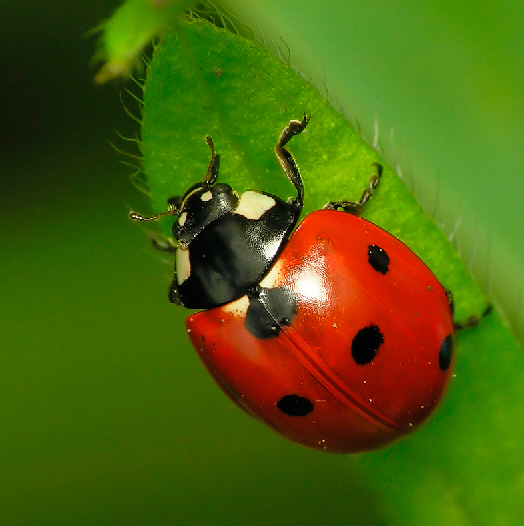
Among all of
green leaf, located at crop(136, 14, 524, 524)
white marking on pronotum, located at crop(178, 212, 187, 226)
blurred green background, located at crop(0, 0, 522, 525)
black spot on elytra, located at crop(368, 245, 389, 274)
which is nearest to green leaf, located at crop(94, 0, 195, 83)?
green leaf, located at crop(136, 14, 524, 524)

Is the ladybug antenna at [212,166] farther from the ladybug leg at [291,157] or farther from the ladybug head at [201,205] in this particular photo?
the ladybug leg at [291,157]

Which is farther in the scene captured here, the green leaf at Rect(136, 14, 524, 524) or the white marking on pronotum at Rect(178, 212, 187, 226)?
the white marking on pronotum at Rect(178, 212, 187, 226)

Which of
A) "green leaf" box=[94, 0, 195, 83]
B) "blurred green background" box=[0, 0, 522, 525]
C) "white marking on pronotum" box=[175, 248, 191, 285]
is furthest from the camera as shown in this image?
A: "blurred green background" box=[0, 0, 522, 525]

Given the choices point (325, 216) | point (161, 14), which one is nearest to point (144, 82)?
point (161, 14)

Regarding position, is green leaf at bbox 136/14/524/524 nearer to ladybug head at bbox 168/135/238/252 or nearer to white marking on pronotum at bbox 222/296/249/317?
ladybug head at bbox 168/135/238/252

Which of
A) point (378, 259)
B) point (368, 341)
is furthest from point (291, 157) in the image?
point (368, 341)

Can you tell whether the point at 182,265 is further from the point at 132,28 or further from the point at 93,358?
the point at 93,358

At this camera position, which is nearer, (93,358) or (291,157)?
(291,157)
